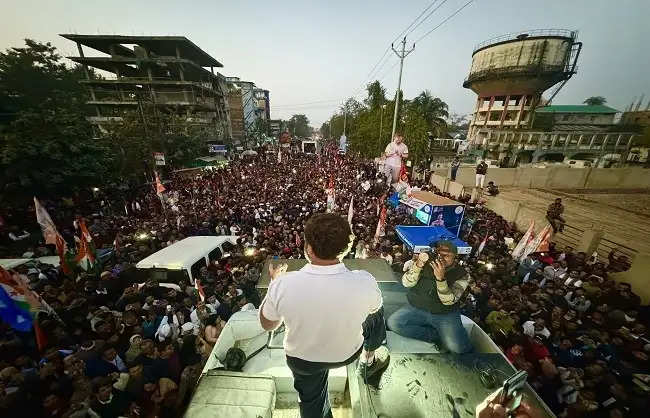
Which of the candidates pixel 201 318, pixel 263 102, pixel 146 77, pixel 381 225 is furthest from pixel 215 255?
pixel 263 102

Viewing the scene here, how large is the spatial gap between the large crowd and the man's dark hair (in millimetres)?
4017

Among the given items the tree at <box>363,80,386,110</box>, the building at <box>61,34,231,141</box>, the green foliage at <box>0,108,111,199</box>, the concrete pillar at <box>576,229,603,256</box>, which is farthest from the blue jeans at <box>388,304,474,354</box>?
the building at <box>61,34,231,141</box>

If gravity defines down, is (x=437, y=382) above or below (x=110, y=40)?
below

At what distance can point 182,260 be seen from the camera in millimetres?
7391

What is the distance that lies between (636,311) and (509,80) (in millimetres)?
41692

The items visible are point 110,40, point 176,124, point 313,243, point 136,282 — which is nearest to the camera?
point 313,243

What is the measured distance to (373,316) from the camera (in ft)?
6.68

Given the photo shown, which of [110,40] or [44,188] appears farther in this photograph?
[110,40]

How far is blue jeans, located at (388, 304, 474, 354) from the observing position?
291 centimetres

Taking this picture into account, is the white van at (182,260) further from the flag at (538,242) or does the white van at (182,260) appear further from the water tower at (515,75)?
the water tower at (515,75)

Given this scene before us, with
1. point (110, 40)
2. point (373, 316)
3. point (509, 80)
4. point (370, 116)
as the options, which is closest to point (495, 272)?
point (373, 316)

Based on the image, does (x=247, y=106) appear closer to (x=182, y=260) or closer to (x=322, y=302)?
(x=182, y=260)

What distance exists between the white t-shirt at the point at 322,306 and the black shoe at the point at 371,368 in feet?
2.04

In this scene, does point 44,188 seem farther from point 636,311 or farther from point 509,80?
point 509,80
